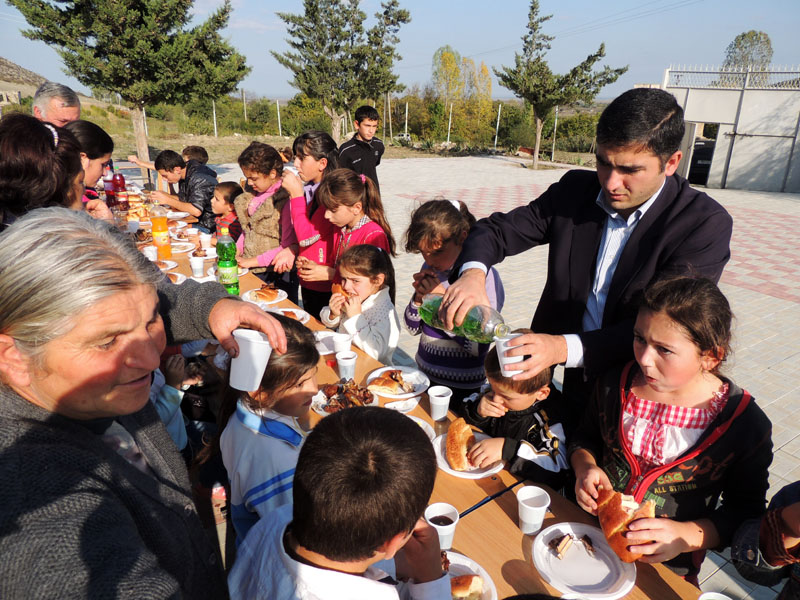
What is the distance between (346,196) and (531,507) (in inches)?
110

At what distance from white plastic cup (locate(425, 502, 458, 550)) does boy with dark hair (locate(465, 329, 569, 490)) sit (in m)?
0.39

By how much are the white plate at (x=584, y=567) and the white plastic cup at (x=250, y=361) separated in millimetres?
1186

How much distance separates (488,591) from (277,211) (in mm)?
4430

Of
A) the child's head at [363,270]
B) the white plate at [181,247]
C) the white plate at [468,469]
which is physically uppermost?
the child's head at [363,270]

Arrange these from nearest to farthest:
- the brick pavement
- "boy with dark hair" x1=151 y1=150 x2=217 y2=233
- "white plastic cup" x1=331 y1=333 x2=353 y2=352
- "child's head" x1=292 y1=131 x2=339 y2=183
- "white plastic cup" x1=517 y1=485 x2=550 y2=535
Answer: "white plastic cup" x1=517 y1=485 x2=550 y2=535 → "white plastic cup" x1=331 y1=333 x2=353 y2=352 → the brick pavement → "child's head" x1=292 y1=131 x2=339 y2=183 → "boy with dark hair" x1=151 y1=150 x2=217 y2=233

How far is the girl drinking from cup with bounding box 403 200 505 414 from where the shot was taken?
10.5 feet

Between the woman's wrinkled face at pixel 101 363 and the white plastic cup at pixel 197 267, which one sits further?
the white plastic cup at pixel 197 267

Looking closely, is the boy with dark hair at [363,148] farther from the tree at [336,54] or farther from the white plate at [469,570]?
the tree at [336,54]

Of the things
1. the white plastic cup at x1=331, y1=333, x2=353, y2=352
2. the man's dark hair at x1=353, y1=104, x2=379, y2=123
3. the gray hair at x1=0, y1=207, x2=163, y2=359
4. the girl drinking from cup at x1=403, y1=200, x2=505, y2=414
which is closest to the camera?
the gray hair at x1=0, y1=207, x2=163, y2=359

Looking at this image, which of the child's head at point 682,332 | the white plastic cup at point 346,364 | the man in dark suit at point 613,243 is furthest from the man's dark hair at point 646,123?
the white plastic cup at point 346,364

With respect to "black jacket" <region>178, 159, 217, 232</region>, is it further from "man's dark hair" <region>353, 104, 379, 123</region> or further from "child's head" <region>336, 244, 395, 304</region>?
"child's head" <region>336, 244, 395, 304</region>

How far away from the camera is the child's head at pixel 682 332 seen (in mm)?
1795

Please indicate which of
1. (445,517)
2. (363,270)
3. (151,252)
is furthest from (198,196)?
(445,517)

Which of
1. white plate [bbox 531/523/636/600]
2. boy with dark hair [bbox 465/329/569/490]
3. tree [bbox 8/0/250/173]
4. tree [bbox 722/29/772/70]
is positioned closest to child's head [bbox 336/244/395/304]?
boy with dark hair [bbox 465/329/569/490]
